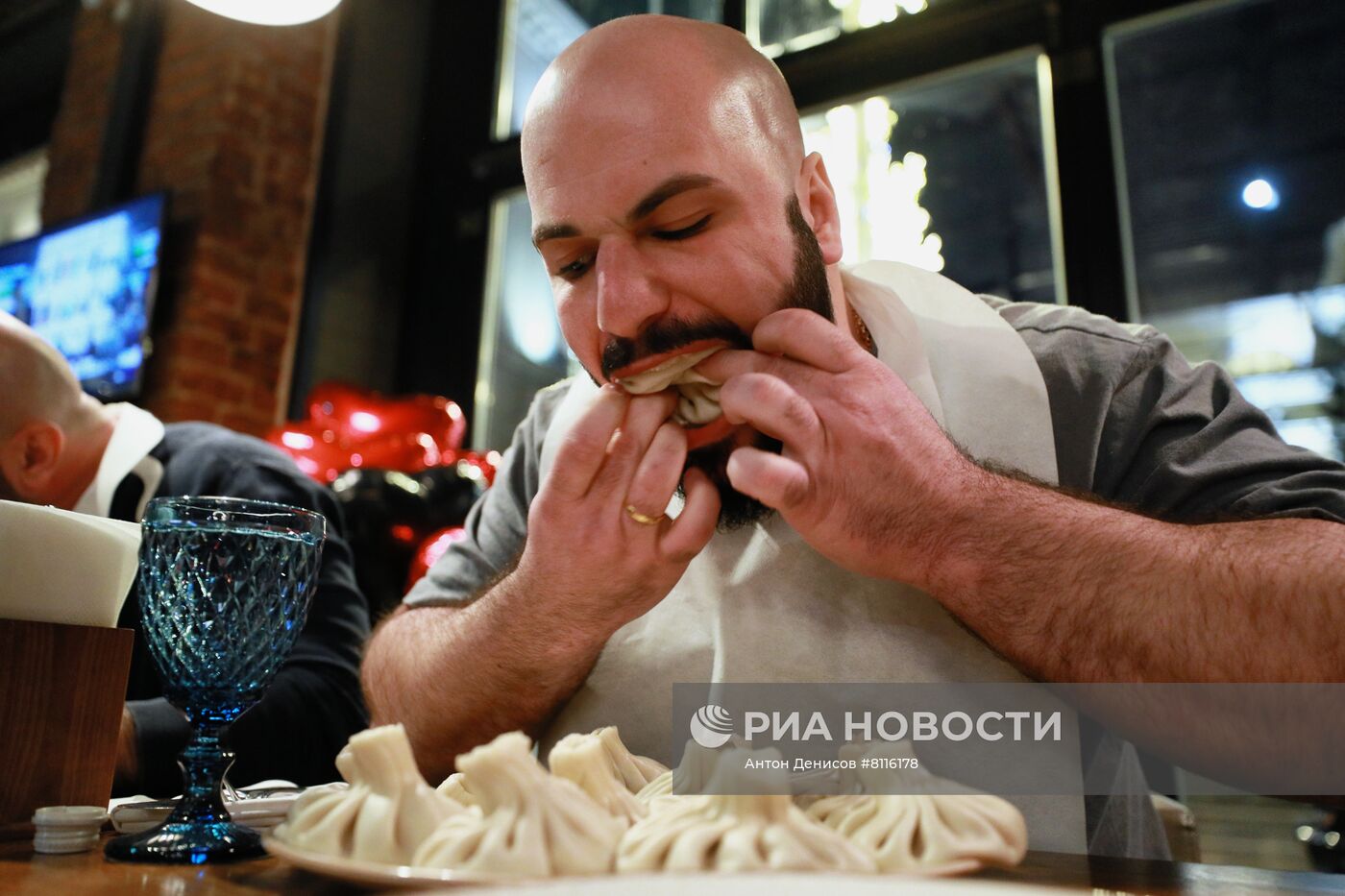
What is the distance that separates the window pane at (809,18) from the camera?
348 centimetres

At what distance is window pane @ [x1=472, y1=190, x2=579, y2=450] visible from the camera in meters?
4.05

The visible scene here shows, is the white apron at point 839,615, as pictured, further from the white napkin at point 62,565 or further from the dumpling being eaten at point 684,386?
the white napkin at point 62,565

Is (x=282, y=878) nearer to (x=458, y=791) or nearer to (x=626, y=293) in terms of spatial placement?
(x=458, y=791)

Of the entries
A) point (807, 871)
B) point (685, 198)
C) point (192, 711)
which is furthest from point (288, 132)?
point (807, 871)

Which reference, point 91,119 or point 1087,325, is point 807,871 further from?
point 91,119

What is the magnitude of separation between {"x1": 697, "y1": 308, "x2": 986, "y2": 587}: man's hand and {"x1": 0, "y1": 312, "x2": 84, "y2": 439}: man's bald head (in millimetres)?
1164

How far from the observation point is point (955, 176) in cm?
347

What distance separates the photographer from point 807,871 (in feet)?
1.38

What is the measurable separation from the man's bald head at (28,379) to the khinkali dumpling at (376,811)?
1.26 metres

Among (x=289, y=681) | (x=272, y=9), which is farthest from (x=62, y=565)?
(x=272, y=9)

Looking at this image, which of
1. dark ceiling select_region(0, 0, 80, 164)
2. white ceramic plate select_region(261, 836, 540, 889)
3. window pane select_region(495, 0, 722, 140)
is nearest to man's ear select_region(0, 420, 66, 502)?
white ceramic plate select_region(261, 836, 540, 889)

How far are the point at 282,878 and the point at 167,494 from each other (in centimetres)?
123

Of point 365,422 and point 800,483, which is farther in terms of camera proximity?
point 365,422

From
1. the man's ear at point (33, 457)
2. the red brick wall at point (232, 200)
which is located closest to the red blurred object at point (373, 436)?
the red brick wall at point (232, 200)
